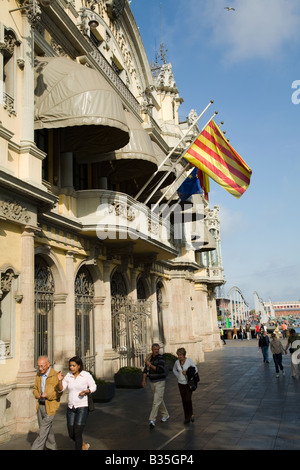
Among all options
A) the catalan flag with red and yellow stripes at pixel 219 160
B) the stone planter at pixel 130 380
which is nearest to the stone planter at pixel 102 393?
the stone planter at pixel 130 380

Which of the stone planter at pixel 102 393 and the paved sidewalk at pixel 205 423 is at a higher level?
the stone planter at pixel 102 393

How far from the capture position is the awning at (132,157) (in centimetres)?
1509

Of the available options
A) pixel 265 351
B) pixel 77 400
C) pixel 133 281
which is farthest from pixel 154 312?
pixel 77 400

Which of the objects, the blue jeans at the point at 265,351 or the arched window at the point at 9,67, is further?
the blue jeans at the point at 265,351

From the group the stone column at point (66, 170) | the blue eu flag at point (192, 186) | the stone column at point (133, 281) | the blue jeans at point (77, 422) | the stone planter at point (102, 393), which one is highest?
the blue eu flag at point (192, 186)

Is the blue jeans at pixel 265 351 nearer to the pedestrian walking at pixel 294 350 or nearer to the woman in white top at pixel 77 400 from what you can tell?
the pedestrian walking at pixel 294 350

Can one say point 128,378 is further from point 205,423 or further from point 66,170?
point 66,170

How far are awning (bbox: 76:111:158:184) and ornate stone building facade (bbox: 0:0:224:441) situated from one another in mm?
43

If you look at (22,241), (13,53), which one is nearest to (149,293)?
(22,241)

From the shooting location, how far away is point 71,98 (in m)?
11.4

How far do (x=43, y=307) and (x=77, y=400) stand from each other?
578 centimetres

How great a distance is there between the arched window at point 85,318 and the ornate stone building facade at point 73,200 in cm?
5

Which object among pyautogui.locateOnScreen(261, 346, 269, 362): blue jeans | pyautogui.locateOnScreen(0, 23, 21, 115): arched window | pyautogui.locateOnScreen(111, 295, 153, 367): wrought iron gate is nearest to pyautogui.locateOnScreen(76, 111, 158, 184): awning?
pyautogui.locateOnScreen(0, 23, 21, 115): arched window
